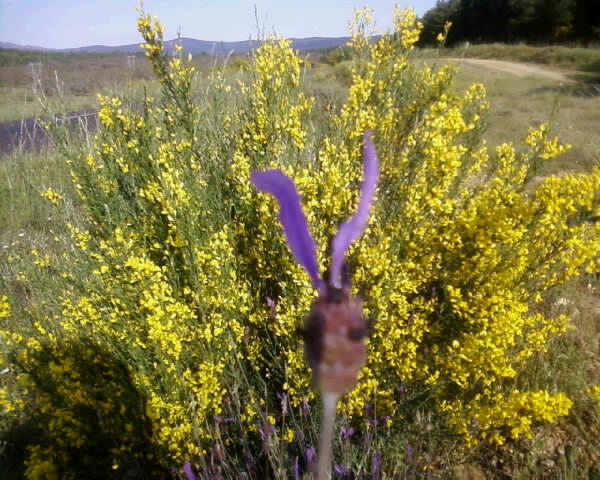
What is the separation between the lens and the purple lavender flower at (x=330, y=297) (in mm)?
304

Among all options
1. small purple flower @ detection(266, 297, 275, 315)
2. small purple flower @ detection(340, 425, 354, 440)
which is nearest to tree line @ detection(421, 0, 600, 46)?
small purple flower @ detection(266, 297, 275, 315)

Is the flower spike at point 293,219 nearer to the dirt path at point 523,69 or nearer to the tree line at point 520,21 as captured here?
the dirt path at point 523,69

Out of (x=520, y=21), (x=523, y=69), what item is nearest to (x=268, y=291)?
(x=523, y=69)

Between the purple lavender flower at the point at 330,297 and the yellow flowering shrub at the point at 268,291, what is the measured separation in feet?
4.08

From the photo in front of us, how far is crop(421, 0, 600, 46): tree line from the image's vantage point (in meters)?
22.8

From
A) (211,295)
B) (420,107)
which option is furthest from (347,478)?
(420,107)

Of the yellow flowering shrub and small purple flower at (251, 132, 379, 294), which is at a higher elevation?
small purple flower at (251, 132, 379, 294)

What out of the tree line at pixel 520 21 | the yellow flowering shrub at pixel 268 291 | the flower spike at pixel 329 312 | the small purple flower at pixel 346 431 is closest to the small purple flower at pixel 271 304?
the yellow flowering shrub at pixel 268 291

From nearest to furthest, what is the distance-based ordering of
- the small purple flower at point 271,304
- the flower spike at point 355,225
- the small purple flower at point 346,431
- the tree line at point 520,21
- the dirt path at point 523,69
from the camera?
1. the flower spike at point 355,225
2. the small purple flower at point 346,431
3. the small purple flower at point 271,304
4. the dirt path at point 523,69
5. the tree line at point 520,21

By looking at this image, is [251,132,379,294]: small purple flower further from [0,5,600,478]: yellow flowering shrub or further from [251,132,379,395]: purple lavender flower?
[0,5,600,478]: yellow flowering shrub

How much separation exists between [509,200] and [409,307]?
62 centimetres

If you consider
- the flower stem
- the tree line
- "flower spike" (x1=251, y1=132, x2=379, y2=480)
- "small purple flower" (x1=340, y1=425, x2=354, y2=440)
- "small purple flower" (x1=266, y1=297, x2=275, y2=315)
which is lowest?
"small purple flower" (x1=340, y1=425, x2=354, y2=440)

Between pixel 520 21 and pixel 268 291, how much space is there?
99.5ft

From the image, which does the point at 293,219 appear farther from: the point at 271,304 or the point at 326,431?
the point at 271,304
